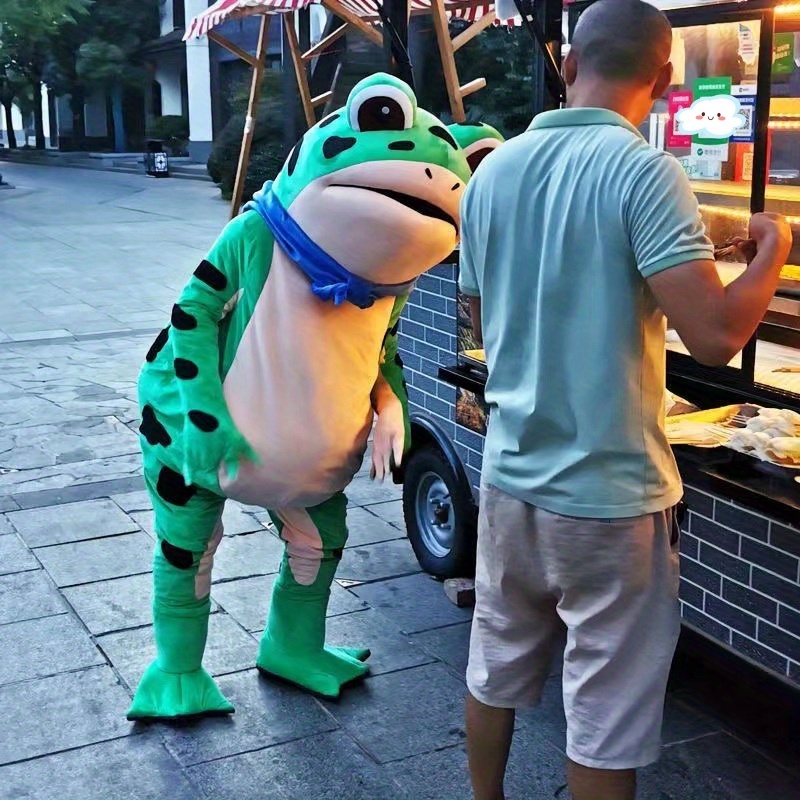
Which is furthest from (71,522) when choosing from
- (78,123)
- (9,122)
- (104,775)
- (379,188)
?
(9,122)

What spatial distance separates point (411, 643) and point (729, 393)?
1411 millimetres

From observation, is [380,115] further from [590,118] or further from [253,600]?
[253,600]

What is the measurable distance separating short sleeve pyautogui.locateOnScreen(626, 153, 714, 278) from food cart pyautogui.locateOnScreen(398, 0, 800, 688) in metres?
1.06

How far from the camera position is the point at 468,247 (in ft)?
8.46

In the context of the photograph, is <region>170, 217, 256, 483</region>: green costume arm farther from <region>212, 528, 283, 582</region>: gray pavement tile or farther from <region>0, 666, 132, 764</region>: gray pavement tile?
<region>212, 528, 283, 582</region>: gray pavement tile

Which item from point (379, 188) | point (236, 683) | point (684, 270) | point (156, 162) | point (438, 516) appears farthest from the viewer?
point (156, 162)

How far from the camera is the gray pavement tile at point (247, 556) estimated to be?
15.8 ft

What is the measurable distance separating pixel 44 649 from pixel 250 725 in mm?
960

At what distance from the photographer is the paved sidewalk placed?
325cm

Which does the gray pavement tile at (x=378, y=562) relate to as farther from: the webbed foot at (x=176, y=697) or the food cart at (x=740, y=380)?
the webbed foot at (x=176, y=697)

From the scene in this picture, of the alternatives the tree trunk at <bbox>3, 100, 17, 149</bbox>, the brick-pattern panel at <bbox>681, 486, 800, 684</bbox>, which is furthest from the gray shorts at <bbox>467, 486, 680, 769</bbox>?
the tree trunk at <bbox>3, 100, 17, 149</bbox>

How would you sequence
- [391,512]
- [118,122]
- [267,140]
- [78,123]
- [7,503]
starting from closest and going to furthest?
[391,512], [7,503], [267,140], [118,122], [78,123]

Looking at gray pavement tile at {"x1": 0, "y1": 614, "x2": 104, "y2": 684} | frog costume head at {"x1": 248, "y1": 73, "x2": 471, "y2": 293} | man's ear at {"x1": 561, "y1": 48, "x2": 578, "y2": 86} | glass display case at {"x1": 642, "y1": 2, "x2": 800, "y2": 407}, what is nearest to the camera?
man's ear at {"x1": 561, "y1": 48, "x2": 578, "y2": 86}

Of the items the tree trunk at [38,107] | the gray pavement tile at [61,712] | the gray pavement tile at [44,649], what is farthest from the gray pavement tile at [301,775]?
the tree trunk at [38,107]
